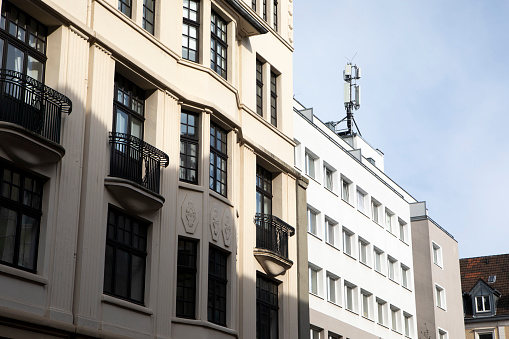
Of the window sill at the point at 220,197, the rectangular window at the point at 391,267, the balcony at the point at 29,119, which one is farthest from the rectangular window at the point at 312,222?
the balcony at the point at 29,119

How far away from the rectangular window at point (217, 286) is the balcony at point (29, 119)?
7143 millimetres

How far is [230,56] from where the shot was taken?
2936 cm

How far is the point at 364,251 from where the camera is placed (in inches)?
1923

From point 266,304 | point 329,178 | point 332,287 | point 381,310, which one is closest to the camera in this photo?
point 266,304

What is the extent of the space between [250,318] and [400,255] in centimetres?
2697

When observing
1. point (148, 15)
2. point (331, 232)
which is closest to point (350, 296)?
point (331, 232)

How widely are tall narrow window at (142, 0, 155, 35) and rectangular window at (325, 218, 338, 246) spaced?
2034 centimetres

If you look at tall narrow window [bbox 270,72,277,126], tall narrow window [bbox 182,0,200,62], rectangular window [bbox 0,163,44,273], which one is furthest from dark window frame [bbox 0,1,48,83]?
tall narrow window [bbox 270,72,277,126]

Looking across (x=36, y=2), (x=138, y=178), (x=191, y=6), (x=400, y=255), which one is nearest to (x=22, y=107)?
(x=36, y=2)

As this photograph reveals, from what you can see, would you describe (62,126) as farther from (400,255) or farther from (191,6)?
(400,255)

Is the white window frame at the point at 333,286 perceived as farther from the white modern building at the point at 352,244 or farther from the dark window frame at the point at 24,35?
the dark window frame at the point at 24,35

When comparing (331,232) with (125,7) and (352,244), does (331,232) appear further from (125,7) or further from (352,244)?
(125,7)

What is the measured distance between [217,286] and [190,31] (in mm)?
7961

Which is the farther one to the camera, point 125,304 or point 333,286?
point 333,286
